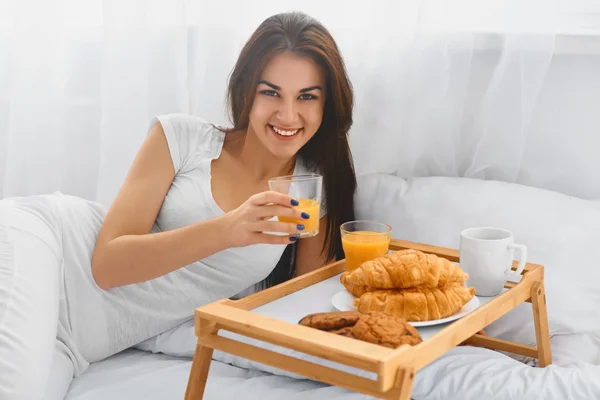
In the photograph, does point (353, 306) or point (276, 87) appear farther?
point (276, 87)

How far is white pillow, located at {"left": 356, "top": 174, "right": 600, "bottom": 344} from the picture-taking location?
1.52m

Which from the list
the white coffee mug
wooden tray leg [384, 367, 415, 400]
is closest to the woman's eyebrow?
the white coffee mug

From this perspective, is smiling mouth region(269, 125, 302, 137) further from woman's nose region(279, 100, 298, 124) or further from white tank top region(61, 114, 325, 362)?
white tank top region(61, 114, 325, 362)

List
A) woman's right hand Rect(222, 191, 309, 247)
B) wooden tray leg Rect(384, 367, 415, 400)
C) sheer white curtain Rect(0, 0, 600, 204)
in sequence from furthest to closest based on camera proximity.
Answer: sheer white curtain Rect(0, 0, 600, 204) < woman's right hand Rect(222, 191, 309, 247) < wooden tray leg Rect(384, 367, 415, 400)

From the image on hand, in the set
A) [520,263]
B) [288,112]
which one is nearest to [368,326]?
[520,263]

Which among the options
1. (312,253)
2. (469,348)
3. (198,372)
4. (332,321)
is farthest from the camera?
(312,253)

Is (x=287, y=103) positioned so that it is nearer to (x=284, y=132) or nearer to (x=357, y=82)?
(x=284, y=132)

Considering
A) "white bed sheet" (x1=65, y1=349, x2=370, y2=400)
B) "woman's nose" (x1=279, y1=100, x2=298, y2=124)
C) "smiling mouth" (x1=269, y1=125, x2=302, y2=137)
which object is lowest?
"white bed sheet" (x1=65, y1=349, x2=370, y2=400)

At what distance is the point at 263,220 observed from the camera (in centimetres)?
131

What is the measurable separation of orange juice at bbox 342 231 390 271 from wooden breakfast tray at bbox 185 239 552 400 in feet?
0.24

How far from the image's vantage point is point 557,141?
1.80 m

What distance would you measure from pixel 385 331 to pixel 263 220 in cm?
34

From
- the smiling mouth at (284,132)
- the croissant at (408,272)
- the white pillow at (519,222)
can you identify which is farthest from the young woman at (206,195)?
the croissant at (408,272)

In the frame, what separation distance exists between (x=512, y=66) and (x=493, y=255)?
0.59m
